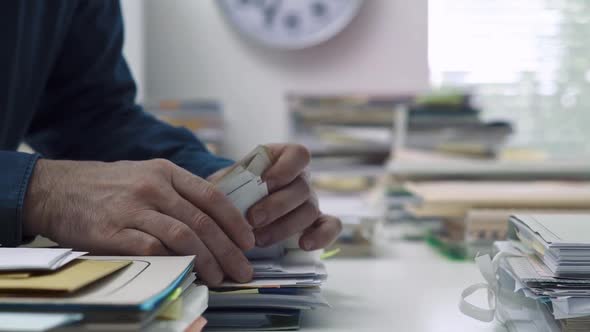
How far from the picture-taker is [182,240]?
604 millimetres

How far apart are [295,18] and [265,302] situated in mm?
1822

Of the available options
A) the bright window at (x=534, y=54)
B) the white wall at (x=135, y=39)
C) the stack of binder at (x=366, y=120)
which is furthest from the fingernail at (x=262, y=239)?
the bright window at (x=534, y=54)

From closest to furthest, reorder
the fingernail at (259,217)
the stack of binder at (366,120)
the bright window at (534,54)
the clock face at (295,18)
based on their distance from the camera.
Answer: the fingernail at (259,217) < the stack of binder at (366,120) < the clock face at (295,18) < the bright window at (534,54)

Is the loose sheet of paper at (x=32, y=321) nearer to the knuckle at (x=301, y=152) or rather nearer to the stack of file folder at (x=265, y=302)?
the stack of file folder at (x=265, y=302)

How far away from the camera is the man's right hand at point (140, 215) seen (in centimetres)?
61

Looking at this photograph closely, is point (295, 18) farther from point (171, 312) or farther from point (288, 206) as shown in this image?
point (171, 312)

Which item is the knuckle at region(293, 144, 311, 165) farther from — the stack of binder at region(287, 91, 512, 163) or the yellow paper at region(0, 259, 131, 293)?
the stack of binder at region(287, 91, 512, 163)

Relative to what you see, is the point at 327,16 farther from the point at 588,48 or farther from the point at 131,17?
the point at 588,48

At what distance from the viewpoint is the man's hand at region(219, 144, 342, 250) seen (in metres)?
0.74

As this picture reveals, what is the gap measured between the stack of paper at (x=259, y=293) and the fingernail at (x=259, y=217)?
0.01m

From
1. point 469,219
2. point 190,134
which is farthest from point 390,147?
point 190,134

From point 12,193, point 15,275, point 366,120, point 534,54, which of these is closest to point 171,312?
point 15,275

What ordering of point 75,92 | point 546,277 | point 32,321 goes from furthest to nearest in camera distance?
point 75,92, point 546,277, point 32,321

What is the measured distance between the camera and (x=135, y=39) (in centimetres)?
222
